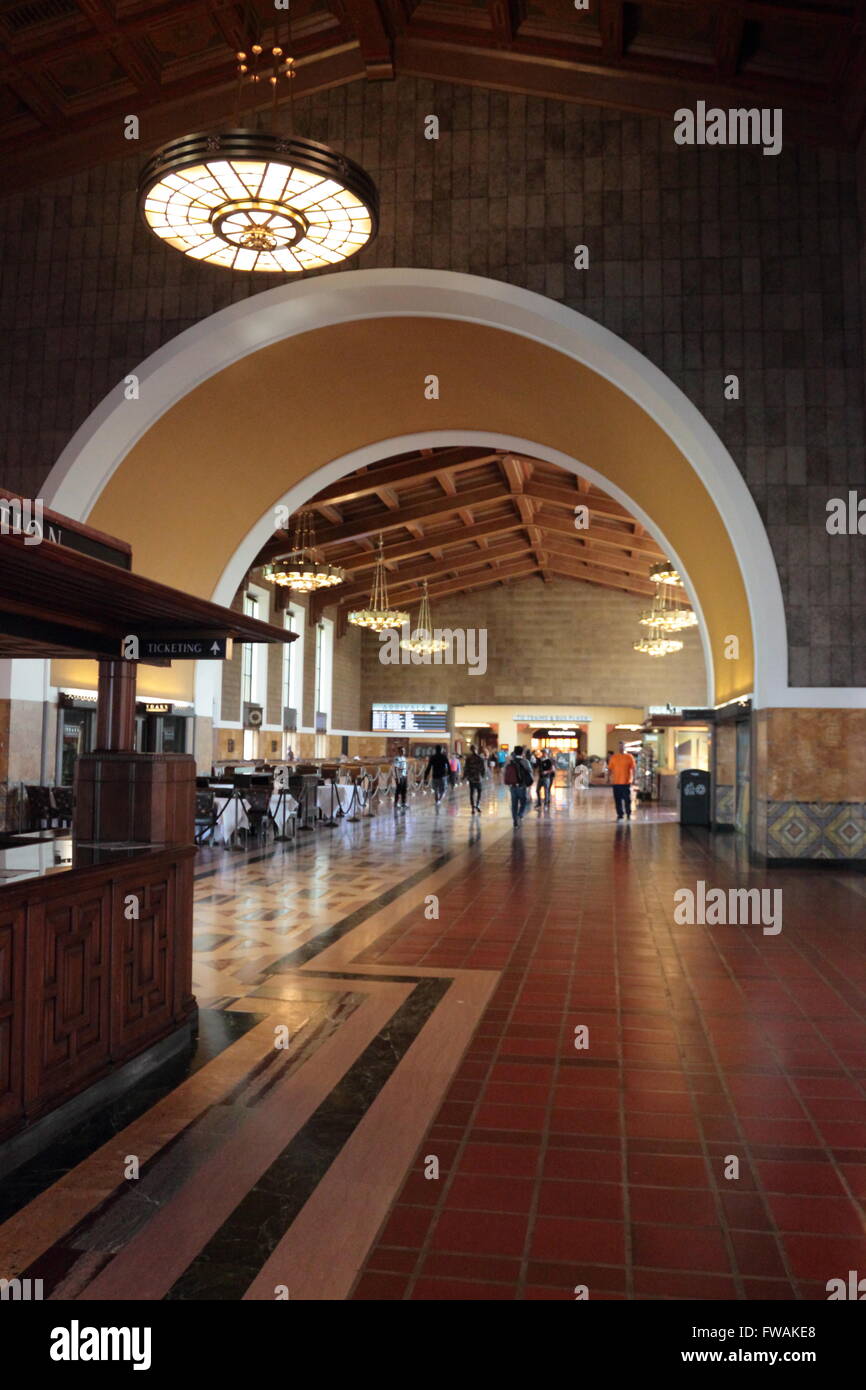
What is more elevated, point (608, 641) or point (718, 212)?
point (718, 212)

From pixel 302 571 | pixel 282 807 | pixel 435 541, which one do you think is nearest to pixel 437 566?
pixel 435 541

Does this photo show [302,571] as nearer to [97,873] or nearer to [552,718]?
[97,873]

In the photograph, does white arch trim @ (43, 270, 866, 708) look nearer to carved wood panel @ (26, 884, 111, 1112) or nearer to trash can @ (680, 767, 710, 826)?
trash can @ (680, 767, 710, 826)

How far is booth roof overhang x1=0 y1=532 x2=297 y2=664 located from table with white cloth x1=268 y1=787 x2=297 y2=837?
769 centimetres

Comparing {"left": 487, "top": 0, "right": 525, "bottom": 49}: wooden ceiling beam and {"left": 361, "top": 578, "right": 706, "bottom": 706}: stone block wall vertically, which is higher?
{"left": 487, "top": 0, "right": 525, "bottom": 49}: wooden ceiling beam

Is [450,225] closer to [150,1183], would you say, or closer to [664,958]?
[664,958]

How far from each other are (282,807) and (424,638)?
47.1 feet

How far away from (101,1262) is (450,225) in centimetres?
911

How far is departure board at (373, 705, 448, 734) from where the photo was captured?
29719mm

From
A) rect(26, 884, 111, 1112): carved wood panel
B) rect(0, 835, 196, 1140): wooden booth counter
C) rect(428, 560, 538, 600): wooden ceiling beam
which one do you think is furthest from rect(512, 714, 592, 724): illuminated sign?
rect(26, 884, 111, 1112): carved wood panel

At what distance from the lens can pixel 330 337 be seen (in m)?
10.3

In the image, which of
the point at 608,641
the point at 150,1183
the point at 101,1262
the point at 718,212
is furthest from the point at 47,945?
the point at 608,641

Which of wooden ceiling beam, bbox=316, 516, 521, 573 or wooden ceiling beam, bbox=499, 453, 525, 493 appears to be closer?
wooden ceiling beam, bbox=499, 453, 525, 493
